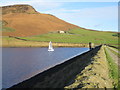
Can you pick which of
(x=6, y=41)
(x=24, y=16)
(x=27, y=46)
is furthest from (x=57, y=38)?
(x=24, y=16)

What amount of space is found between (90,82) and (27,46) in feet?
334

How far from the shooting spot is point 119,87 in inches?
381

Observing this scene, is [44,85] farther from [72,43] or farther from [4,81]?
[72,43]

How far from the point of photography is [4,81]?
76.7 ft

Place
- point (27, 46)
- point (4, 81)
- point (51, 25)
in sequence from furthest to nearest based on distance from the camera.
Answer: point (51, 25)
point (27, 46)
point (4, 81)

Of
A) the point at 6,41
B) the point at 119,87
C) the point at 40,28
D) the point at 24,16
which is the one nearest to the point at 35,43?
the point at 6,41

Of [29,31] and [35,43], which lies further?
[29,31]

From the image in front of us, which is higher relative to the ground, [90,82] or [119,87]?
[90,82]

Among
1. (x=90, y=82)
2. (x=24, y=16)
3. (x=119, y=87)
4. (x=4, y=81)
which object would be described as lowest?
(x=4, y=81)

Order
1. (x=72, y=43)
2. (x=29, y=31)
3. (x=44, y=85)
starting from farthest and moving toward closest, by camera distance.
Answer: (x=29, y=31) < (x=72, y=43) < (x=44, y=85)

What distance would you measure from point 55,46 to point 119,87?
338 ft

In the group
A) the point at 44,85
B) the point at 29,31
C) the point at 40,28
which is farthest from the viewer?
the point at 40,28

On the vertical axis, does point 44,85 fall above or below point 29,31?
below

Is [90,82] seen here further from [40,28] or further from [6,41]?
[40,28]
